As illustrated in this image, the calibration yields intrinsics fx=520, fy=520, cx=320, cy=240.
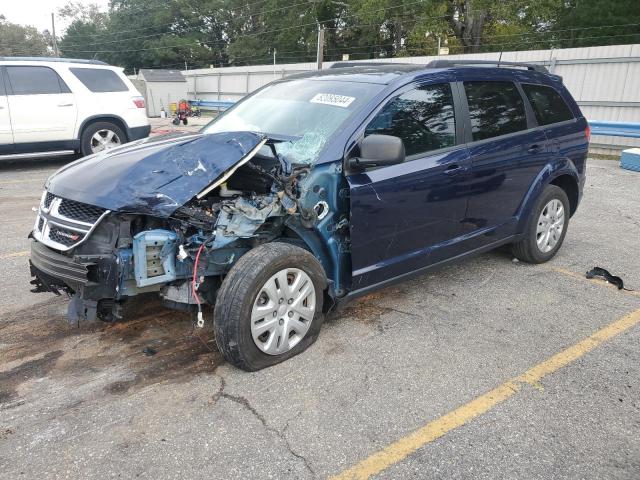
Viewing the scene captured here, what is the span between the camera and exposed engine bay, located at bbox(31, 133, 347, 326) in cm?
287

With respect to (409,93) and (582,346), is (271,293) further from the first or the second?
(582,346)

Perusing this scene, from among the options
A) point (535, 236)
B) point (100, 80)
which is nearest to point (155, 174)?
Result: point (535, 236)

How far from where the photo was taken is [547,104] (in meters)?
4.89

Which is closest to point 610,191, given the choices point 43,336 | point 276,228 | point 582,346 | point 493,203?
point 493,203

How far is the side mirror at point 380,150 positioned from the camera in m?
3.20

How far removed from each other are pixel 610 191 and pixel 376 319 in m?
6.68

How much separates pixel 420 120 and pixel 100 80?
7.83 metres

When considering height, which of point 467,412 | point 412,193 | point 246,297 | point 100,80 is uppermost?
point 100,80

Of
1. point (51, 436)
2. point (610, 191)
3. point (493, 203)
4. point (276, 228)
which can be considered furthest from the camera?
point (610, 191)

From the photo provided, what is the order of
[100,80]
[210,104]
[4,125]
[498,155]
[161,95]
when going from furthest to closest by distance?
[210,104], [161,95], [100,80], [4,125], [498,155]

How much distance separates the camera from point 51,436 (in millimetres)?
2541

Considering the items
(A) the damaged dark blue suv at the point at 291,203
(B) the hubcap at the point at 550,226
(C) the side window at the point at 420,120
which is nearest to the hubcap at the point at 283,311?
(A) the damaged dark blue suv at the point at 291,203

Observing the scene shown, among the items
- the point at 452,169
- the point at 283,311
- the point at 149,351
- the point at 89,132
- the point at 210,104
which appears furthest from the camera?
the point at 210,104

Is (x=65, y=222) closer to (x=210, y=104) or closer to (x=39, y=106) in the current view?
(x=39, y=106)
